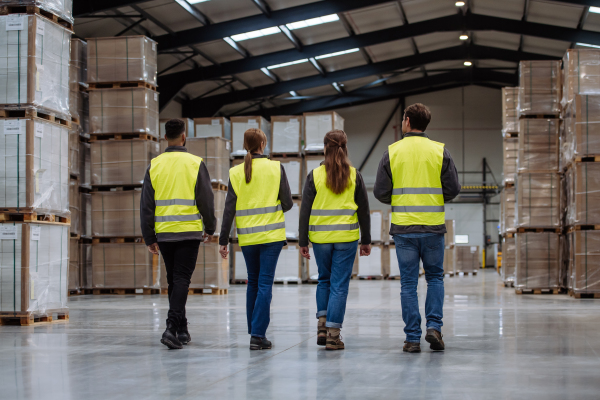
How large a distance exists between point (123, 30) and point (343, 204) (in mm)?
12911

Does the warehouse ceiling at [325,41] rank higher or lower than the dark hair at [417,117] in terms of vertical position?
higher

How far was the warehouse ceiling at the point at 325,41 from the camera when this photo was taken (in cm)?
1595

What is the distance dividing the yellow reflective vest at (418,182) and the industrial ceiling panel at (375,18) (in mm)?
13918

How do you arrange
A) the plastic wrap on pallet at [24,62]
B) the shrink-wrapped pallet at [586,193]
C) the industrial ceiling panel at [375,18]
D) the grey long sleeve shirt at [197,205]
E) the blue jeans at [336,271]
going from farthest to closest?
1. the industrial ceiling panel at [375,18]
2. the shrink-wrapped pallet at [586,193]
3. the plastic wrap on pallet at [24,62]
4. the grey long sleeve shirt at [197,205]
5. the blue jeans at [336,271]

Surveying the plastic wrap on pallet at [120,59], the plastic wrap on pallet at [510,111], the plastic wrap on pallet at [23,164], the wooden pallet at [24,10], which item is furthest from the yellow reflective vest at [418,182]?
the plastic wrap on pallet at [510,111]

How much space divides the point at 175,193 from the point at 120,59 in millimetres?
7362

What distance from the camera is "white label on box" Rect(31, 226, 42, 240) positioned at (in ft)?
20.9

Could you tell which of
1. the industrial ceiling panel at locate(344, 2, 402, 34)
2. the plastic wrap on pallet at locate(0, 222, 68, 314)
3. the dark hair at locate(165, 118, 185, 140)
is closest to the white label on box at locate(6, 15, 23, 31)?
the plastic wrap on pallet at locate(0, 222, 68, 314)

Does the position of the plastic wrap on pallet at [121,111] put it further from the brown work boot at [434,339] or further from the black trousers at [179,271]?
the brown work boot at [434,339]

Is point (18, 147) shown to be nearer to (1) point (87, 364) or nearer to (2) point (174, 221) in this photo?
(2) point (174, 221)

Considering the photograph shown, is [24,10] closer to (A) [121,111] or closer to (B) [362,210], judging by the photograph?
(B) [362,210]

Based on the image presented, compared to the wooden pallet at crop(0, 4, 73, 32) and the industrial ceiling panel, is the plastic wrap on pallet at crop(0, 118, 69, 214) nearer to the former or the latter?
the wooden pallet at crop(0, 4, 73, 32)

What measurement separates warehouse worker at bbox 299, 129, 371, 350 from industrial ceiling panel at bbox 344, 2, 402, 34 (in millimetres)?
13888

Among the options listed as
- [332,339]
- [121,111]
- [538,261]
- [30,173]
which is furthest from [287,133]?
[332,339]
